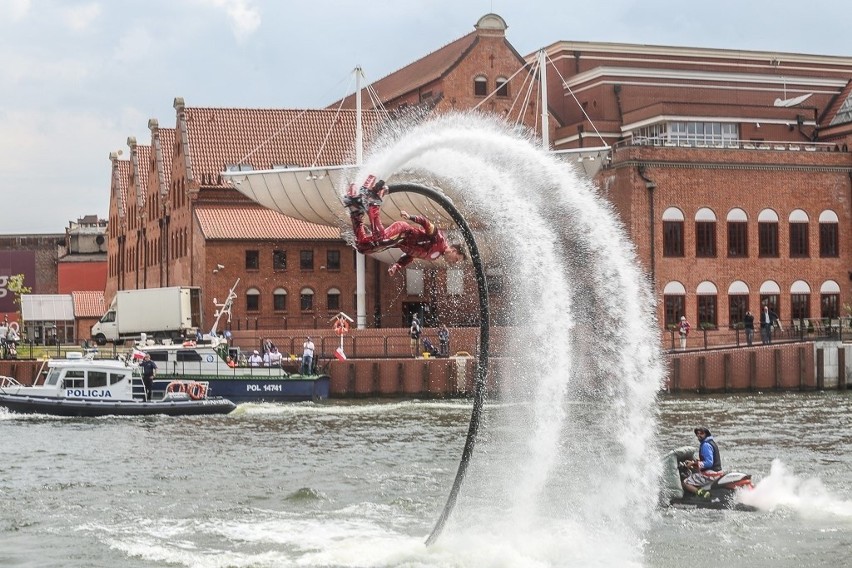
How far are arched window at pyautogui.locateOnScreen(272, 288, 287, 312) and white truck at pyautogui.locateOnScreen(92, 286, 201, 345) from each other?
404 centimetres

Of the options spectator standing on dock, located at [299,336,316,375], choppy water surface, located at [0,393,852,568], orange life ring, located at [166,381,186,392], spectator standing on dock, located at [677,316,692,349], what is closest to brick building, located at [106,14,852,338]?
spectator standing on dock, located at [677,316,692,349]

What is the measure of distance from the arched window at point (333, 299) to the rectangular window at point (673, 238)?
710 inches

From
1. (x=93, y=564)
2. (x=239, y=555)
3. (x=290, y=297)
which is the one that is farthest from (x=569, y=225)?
(x=290, y=297)

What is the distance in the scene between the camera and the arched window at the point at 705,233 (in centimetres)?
7438

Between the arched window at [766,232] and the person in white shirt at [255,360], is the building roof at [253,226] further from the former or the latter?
the arched window at [766,232]

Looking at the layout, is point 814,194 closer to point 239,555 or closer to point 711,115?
point 711,115

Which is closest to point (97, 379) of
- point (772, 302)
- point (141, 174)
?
point (772, 302)

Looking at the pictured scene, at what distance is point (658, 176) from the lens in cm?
7319

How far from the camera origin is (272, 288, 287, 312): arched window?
3027 inches

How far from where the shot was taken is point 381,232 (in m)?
21.6

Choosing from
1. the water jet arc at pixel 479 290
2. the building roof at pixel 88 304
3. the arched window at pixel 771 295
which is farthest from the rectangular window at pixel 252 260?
the water jet arc at pixel 479 290

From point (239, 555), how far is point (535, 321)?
7.28m

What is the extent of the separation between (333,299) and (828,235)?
88.9 feet

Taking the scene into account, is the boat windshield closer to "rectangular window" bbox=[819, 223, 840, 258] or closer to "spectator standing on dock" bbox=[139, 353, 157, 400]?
"spectator standing on dock" bbox=[139, 353, 157, 400]
